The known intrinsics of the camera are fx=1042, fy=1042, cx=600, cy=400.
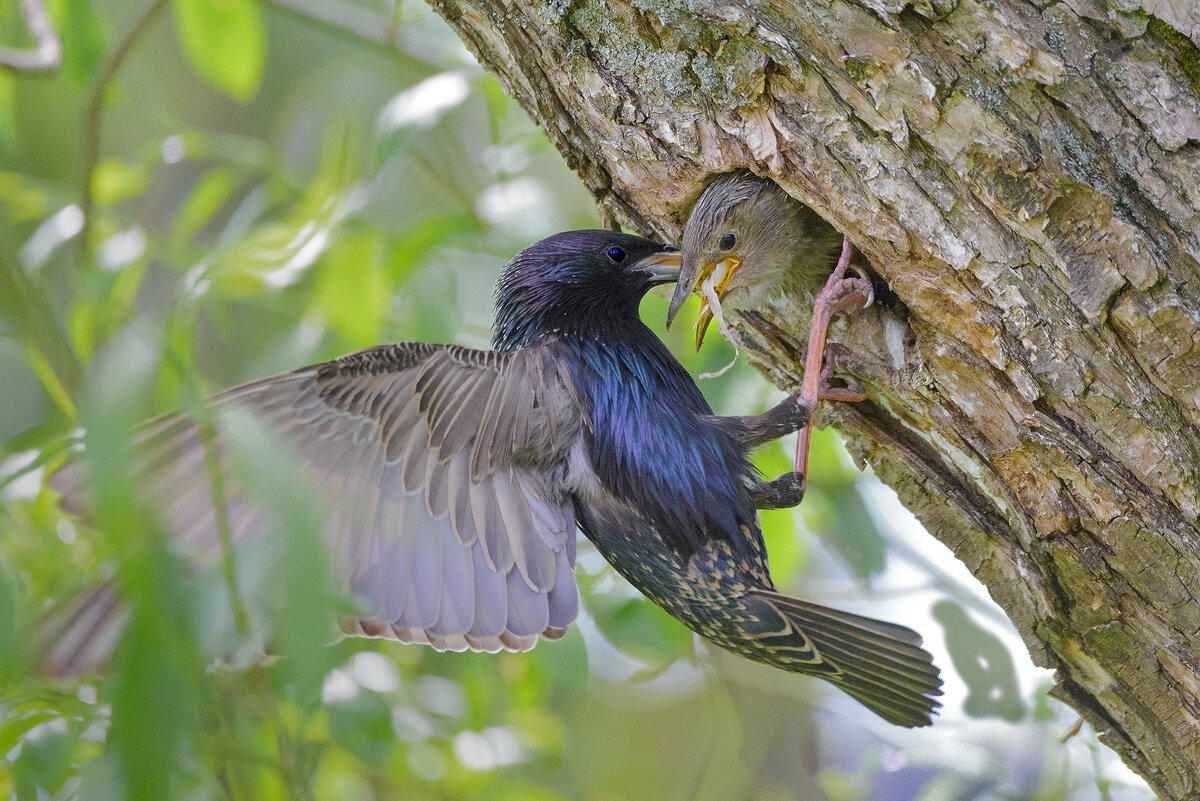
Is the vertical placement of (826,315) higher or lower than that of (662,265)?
lower

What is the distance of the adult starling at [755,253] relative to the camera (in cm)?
232

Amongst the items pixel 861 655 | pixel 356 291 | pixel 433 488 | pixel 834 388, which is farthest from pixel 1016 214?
pixel 356 291

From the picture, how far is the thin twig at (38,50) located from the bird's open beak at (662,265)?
171 centimetres

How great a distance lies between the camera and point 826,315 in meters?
2.20

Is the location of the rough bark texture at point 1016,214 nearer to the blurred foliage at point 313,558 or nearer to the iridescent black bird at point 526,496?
the iridescent black bird at point 526,496

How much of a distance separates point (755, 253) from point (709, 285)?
13cm

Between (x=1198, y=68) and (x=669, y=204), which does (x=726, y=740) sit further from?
(x=1198, y=68)

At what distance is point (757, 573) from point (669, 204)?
88cm

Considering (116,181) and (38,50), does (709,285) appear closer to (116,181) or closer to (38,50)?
(116,181)

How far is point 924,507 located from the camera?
7.32ft

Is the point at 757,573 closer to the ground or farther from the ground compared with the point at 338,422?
closer to the ground

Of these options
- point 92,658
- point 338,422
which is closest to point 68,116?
point 338,422

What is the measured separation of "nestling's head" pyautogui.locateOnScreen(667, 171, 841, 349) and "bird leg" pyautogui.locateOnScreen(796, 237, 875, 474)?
194mm

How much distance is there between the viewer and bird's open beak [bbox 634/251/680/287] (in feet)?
8.27
